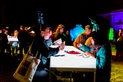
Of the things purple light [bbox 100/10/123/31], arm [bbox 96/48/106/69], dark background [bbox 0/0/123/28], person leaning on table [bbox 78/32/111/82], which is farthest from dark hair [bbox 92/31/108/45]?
purple light [bbox 100/10/123/31]

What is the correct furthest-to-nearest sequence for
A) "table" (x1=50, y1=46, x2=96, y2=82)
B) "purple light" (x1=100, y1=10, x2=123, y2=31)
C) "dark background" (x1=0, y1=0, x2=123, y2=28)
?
"purple light" (x1=100, y1=10, x2=123, y2=31) → "dark background" (x1=0, y1=0, x2=123, y2=28) → "table" (x1=50, y1=46, x2=96, y2=82)

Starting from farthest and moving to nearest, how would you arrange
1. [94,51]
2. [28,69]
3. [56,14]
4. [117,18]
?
[117,18] → [56,14] → [94,51] → [28,69]

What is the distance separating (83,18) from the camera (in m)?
35.8

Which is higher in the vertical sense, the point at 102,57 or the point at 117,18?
the point at 117,18

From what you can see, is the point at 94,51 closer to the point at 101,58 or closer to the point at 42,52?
the point at 101,58

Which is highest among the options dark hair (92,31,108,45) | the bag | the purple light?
the purple light

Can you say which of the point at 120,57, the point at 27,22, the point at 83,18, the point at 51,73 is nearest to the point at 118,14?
the point at 83,18

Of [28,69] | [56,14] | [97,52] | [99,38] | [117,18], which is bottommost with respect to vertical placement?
[28,69]

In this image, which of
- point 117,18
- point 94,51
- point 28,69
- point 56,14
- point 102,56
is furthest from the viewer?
point 117,18

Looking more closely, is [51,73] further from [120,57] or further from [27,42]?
[120,57]

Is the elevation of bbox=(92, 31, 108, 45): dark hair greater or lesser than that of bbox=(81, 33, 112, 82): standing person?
greater

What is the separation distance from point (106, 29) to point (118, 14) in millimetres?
34471

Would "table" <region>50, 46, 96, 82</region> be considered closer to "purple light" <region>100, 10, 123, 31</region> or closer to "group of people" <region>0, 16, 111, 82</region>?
"group of people" <region>0, 16, 111, 82</region>

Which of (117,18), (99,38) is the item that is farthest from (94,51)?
(117,18)
